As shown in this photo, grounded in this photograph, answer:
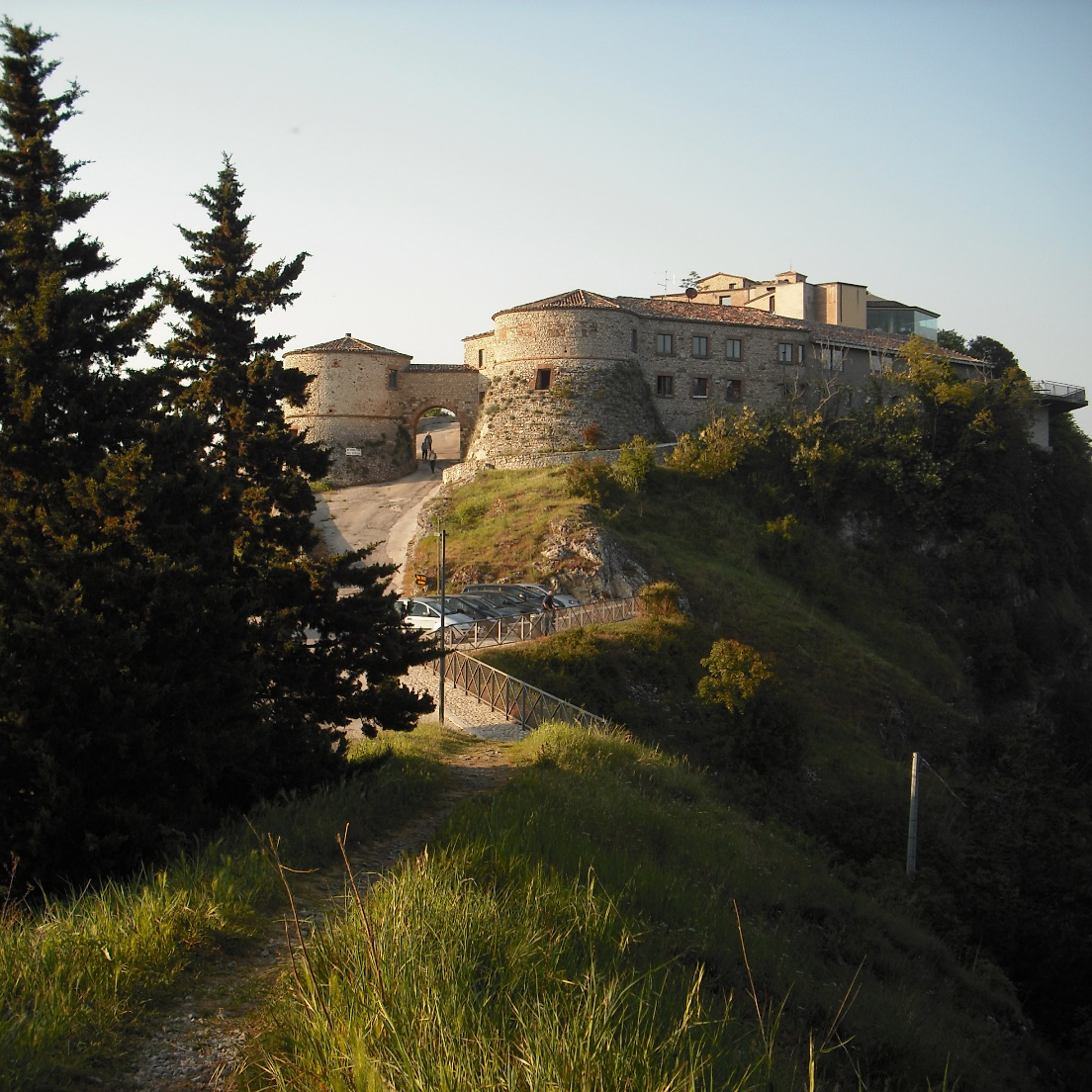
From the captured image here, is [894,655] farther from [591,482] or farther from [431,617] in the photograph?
[431,617]

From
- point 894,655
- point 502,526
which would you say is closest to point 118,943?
point 502,526

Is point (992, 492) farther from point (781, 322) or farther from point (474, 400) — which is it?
point (474, 400)

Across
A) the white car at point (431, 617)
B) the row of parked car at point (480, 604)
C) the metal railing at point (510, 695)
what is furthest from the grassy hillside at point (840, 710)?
the row of parked car at point (480, 604)

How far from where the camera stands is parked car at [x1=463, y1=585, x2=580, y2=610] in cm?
3250

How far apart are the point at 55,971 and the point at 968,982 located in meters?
11.0

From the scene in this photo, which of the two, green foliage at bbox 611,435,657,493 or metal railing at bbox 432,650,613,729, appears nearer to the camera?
metal railing at bbox 432,650,613,729

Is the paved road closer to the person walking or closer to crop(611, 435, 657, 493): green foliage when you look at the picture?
the person walking

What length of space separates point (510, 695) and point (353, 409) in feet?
96.4

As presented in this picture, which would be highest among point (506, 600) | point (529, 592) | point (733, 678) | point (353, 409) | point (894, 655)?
point (353, 409)

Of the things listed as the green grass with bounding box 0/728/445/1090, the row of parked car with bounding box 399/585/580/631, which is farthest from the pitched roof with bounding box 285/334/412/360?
the green grass with bounding box 0/728/445/1090

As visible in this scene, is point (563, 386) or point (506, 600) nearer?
point (506, 600)

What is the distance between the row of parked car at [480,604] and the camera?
28234mm

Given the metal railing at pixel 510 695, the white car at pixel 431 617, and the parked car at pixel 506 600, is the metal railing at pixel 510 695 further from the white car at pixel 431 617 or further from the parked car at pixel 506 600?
the parked car at pixel 506 600

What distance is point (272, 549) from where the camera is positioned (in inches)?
686
